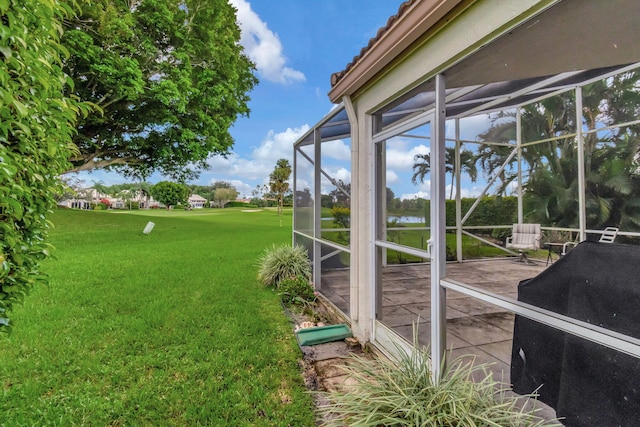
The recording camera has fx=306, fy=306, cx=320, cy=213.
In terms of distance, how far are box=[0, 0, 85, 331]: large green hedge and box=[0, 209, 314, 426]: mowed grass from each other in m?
1.28

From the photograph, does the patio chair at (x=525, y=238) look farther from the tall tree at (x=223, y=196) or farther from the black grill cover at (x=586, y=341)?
the tall tree at (x=223, y=196)

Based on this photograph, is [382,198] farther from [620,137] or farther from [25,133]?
[620,137]

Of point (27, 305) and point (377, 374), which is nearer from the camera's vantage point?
point (377, 374)

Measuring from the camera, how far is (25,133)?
1514 mm

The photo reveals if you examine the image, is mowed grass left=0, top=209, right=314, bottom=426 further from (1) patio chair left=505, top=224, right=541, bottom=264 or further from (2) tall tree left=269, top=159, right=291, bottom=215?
(2) tall tree left=269, top=159, right=291, bottom=215

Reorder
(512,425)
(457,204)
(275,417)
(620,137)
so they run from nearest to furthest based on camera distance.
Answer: (512,425)
(275,417)
(620,137)
(457,204)

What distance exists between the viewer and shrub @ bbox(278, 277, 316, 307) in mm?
4930

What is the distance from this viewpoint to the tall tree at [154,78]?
9.86 m

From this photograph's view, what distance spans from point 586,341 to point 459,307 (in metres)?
2.56

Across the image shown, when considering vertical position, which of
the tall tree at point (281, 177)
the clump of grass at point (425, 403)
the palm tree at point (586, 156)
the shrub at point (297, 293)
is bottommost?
the shrub at point (297, 293)

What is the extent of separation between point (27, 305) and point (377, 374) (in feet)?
18.4

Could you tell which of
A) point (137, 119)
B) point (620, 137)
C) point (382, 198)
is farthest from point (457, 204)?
point (137, 119)

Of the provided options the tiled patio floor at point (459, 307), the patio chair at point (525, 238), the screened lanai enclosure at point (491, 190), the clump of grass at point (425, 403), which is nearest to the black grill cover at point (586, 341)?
the screened lanai enclosure at point (491, 190)

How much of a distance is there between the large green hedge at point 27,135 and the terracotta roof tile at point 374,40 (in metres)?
2.01
